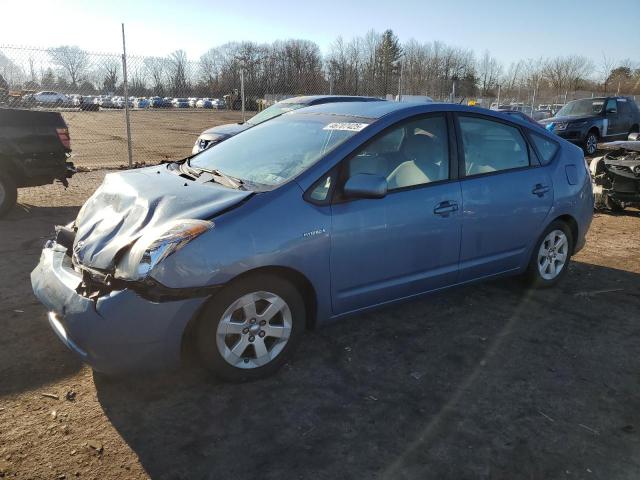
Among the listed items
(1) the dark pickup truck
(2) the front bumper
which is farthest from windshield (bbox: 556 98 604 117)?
(2) the front bumper

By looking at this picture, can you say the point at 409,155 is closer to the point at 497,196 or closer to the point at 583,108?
the point at 497,196

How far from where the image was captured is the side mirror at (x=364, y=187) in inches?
128

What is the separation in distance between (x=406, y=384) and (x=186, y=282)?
1.49 metres

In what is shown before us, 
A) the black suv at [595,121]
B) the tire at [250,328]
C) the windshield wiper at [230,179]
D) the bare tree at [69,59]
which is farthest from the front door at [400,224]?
the black suv at [595,121]

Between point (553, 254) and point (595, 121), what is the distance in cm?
1424

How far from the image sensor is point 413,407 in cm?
297

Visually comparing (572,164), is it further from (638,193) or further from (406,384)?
(638,193)

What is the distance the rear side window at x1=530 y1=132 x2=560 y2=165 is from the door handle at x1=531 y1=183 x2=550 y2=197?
246 millimetres

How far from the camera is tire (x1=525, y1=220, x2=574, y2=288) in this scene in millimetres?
4664

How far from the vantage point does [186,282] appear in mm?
2756

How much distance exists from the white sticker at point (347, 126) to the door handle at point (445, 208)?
0.79 metres

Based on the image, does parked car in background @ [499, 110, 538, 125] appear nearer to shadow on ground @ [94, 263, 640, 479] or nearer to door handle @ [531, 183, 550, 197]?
door handle @ [531, 183, 550, 197]

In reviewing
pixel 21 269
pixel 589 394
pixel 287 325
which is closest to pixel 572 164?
pixel 589 394

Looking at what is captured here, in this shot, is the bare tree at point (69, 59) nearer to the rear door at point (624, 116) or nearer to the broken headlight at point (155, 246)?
the broken headlight at point (155, 246)
